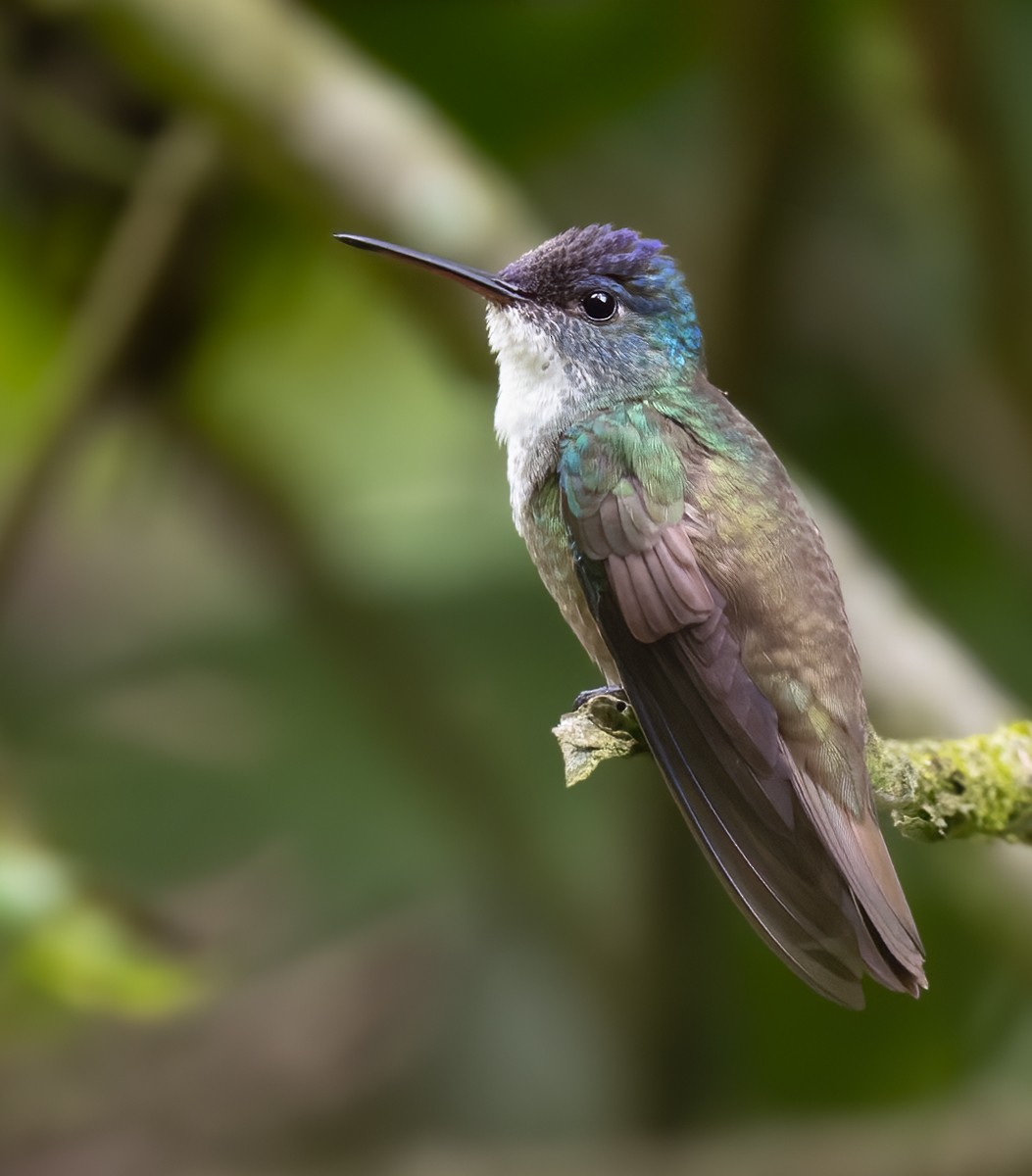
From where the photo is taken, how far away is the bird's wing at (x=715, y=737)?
2.03 meters

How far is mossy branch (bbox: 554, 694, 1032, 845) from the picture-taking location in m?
2.13

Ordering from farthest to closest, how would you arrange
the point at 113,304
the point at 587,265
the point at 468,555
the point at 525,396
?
the point at 468,555
the point at 113,304
the point at 587,265
the point at 525,396

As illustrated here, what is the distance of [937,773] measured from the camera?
7.17 feet

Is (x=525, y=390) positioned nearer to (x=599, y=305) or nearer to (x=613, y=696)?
(x=599, y=305)

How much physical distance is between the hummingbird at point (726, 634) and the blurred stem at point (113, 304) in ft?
4.73

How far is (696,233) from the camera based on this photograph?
429 cm

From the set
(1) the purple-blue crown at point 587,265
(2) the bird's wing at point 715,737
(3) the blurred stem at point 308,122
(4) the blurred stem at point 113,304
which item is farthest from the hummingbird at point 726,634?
(4) the blurred stem at point 113,304

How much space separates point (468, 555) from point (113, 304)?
1162 mm

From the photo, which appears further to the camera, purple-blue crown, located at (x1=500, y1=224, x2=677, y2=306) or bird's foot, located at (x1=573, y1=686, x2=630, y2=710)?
purple-blue crown, located at (x1=500, y1=224, x2=677, y2=306)

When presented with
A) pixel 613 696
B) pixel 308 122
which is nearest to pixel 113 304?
pixel 308 122

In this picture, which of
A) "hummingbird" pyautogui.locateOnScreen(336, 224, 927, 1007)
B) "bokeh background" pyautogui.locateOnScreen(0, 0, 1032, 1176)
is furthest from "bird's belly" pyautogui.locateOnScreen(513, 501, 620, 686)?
"bokeh background" pyautogui.locateOnScreen(0, 0, 1032, 1176)

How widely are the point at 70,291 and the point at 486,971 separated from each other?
222 cm

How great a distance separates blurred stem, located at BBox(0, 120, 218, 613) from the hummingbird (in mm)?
1440

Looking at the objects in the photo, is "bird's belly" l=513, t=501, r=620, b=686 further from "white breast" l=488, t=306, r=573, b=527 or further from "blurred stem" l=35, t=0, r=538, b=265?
"blurred stem" l=35, t=0, r=538, b=265
